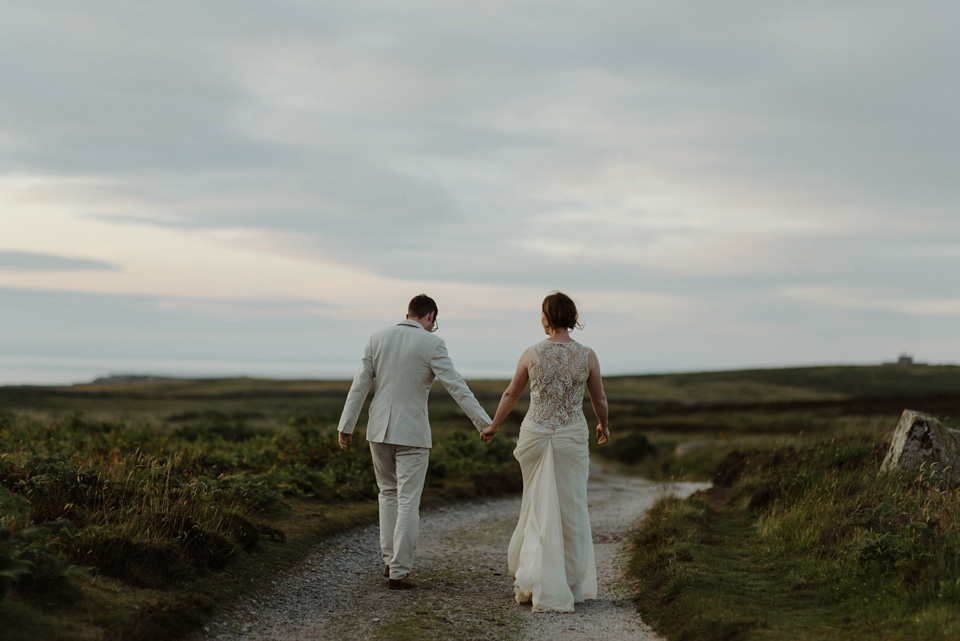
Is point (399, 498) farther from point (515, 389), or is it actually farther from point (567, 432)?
point (567, 432)

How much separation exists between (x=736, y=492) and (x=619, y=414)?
4414 cm

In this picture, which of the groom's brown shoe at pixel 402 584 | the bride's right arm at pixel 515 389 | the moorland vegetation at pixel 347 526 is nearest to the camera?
the moorland vegetation at pixel 347 526

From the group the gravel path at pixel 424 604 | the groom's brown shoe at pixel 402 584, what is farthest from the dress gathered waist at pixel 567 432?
the groom's brown shoe at pixel 402 584

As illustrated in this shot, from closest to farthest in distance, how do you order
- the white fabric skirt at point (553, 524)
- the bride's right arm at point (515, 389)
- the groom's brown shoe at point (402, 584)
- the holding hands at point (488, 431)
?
the white fabric skirt at point (553, 524) < the bride's right arm at point (515, 389) < the holding hands at point (488, 431) < the groom's brown shoe at point (402, 584)

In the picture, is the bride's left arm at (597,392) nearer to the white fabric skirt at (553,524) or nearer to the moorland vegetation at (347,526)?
the white fabric skirt at (553,524)

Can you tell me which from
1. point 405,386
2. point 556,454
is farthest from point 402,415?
point 556,454

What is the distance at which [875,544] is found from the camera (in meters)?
8.45

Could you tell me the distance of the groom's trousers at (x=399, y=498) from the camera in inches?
354

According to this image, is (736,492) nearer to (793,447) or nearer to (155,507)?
(793,447)

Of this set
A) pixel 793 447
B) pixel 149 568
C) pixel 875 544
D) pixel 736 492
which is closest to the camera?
pixel 149 568

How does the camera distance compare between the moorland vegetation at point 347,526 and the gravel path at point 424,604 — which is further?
the gravel path at point 424,604

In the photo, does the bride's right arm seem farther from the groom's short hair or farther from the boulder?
the boulder

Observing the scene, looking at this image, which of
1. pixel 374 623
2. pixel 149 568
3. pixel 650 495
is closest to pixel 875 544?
pixel 374 623

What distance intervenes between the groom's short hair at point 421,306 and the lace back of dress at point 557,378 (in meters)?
1.34
